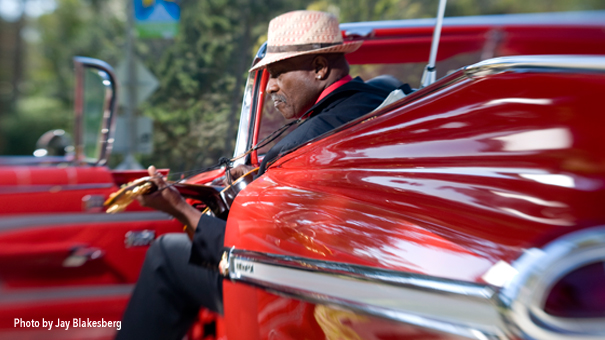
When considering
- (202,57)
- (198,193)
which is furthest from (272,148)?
(202,57)

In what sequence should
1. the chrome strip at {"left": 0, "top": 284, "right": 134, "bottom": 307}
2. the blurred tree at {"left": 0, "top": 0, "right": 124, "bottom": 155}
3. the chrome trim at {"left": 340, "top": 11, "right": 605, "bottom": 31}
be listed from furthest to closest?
the blurred tree at {"left": 0, "top": 0, "right": 124, "bottom": 155} → the chrome trim at {"left": 340, "top": 11, "right": 605, "bottom": 31} → the chrome strip at {"left": 0, "top": 284, "right": 134, "bottom": 307}

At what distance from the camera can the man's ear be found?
7.00 ft

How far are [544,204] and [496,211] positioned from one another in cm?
9

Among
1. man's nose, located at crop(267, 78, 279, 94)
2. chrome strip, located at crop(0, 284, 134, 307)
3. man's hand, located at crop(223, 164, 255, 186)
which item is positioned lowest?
chrome strip, located at crop(0, 284, 134, 307)

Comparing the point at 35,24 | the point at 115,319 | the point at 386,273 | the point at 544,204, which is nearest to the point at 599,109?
the point at 544,204

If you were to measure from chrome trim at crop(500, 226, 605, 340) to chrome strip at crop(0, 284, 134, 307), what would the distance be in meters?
2.12

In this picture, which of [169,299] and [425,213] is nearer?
[425,213]

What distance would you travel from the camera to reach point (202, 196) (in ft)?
6.36

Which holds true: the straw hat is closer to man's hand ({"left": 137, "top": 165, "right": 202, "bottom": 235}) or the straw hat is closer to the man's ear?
the man's ear

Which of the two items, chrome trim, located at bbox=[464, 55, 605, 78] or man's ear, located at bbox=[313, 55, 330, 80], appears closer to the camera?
chrome trim, located at bbox=[464, 55, 605, 78]

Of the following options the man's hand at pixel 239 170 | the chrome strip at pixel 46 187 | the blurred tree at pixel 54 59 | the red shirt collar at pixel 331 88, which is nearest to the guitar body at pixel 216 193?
the man's hand at pixel 239 170

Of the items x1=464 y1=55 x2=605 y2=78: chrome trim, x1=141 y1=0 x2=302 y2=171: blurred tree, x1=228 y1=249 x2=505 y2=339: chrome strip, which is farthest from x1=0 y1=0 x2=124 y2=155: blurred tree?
x1=464 y1=55 x2=605 y2=78: chrome trim

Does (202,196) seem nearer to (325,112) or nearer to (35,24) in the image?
(325,112)

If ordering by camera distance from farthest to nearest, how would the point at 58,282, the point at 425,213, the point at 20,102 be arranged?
the point at 20,102 → the point at 58,282 → the point at 425,213
